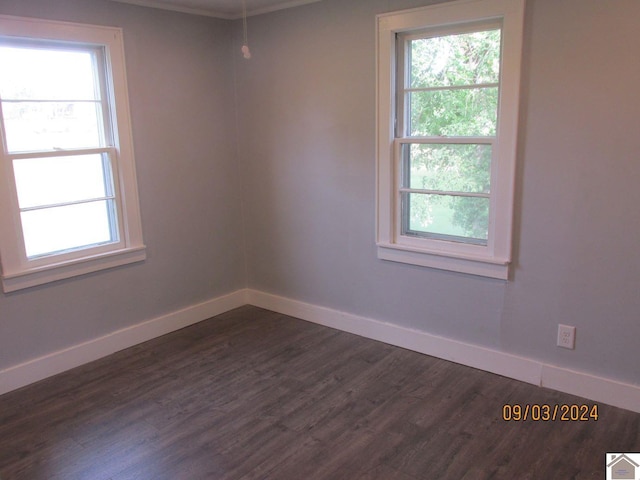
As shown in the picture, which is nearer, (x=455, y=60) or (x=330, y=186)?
(x=455, y=60)

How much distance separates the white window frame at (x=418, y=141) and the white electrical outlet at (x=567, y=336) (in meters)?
0.41

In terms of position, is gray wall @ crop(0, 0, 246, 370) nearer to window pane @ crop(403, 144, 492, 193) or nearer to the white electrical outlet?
window pane @ crop(403, 144, 492, 193)

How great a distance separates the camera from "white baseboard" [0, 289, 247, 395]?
3170 mm

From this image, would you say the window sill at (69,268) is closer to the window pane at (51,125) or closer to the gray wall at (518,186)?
the window pane at (51,125)

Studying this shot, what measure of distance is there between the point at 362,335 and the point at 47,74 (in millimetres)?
2620

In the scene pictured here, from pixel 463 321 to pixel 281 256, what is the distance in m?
1.55

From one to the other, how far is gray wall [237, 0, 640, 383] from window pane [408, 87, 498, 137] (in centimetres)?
22

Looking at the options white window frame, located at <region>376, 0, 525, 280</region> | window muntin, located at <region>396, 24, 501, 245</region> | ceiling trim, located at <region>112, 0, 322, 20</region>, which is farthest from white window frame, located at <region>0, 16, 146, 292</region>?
window muntin, located at <region>396, 24, 501, 245</region>

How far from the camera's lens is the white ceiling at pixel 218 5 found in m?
3.53

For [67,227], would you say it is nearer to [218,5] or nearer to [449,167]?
[218,5]

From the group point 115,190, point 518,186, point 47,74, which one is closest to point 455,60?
point 518,186

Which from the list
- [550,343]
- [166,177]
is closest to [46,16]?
[166,177]

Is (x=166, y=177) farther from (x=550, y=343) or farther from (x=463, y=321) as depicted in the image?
(x=550, y=343)

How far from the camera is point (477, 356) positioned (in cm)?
323
